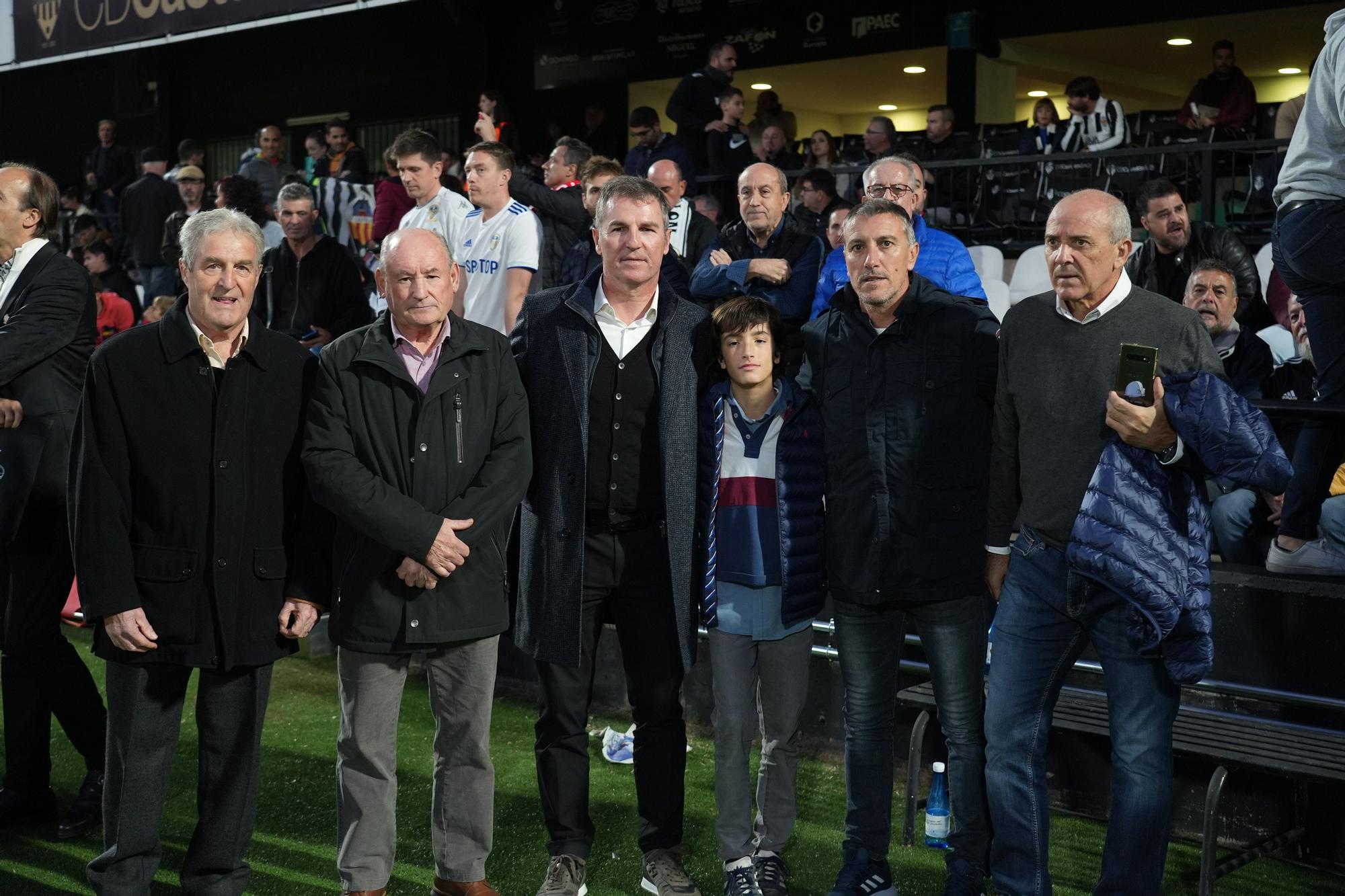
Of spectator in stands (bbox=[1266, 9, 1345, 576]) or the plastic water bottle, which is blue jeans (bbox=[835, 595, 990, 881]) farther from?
spectator in stands (bbox=[1266, 9, 1345, 576])

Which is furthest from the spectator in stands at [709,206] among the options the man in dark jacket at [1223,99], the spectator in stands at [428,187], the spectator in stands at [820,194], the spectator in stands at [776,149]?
the man in dark jacket at [1223,99]

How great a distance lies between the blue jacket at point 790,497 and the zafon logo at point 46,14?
9116mm

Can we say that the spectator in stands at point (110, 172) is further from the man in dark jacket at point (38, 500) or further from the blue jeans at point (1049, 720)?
the blue jeans at point (1049, 720)

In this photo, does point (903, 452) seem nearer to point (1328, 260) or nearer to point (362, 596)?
point (1328, 260)

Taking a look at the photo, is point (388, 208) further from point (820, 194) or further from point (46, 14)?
point (46, 14)

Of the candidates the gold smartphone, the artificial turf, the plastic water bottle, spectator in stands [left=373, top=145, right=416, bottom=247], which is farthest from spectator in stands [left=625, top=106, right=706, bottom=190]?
the gold smartphone

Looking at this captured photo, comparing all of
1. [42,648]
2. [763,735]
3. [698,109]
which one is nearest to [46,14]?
[698,109]

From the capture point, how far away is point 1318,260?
12.5 feet

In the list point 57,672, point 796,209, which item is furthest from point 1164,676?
point 796,209

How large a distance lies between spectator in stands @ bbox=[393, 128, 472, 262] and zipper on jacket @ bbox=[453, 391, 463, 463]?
327cm

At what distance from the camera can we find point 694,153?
11.3 meters

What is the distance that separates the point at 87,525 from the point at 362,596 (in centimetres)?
73

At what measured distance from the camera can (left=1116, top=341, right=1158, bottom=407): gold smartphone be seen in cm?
335

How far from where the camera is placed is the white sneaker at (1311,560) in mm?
4289
